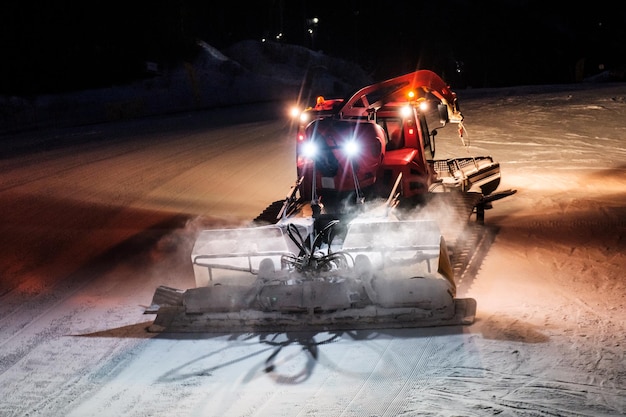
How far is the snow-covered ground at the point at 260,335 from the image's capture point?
5273 mm

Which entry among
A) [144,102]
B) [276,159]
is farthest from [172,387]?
[144,102]

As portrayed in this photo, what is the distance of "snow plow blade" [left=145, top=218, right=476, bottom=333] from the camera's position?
6.36 m

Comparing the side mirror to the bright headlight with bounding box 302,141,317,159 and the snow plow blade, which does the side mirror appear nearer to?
the bright headlight with bounding box 302,141,317,159

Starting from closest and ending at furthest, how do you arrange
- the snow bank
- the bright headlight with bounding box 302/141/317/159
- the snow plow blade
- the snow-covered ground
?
the snow-covered ground, the snow plow blade, the bright headlight with bounding box 302/141/317/159, the snow bank

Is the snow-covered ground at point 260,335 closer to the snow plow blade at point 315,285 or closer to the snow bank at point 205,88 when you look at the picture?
the snow plow blade at point 315,285

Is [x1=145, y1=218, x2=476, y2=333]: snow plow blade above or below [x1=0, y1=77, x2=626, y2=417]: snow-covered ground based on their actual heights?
above

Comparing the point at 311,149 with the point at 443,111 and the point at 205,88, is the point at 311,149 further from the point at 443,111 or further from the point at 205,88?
the point at 205,88

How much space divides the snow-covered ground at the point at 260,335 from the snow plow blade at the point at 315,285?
17cm

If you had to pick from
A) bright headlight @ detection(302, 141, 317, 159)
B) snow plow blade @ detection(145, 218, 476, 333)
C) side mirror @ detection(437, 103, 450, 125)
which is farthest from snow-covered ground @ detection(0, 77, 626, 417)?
bright headlight @ detection(302, 141, 317, 159)

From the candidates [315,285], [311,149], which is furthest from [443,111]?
[315,285]

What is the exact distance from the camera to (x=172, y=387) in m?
5.60

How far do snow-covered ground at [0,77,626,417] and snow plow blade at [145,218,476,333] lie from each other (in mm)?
166

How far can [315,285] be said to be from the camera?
21.3 ft

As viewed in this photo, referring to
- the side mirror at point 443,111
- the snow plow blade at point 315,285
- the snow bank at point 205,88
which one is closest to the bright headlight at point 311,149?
the snow plow blade at point 315,285
